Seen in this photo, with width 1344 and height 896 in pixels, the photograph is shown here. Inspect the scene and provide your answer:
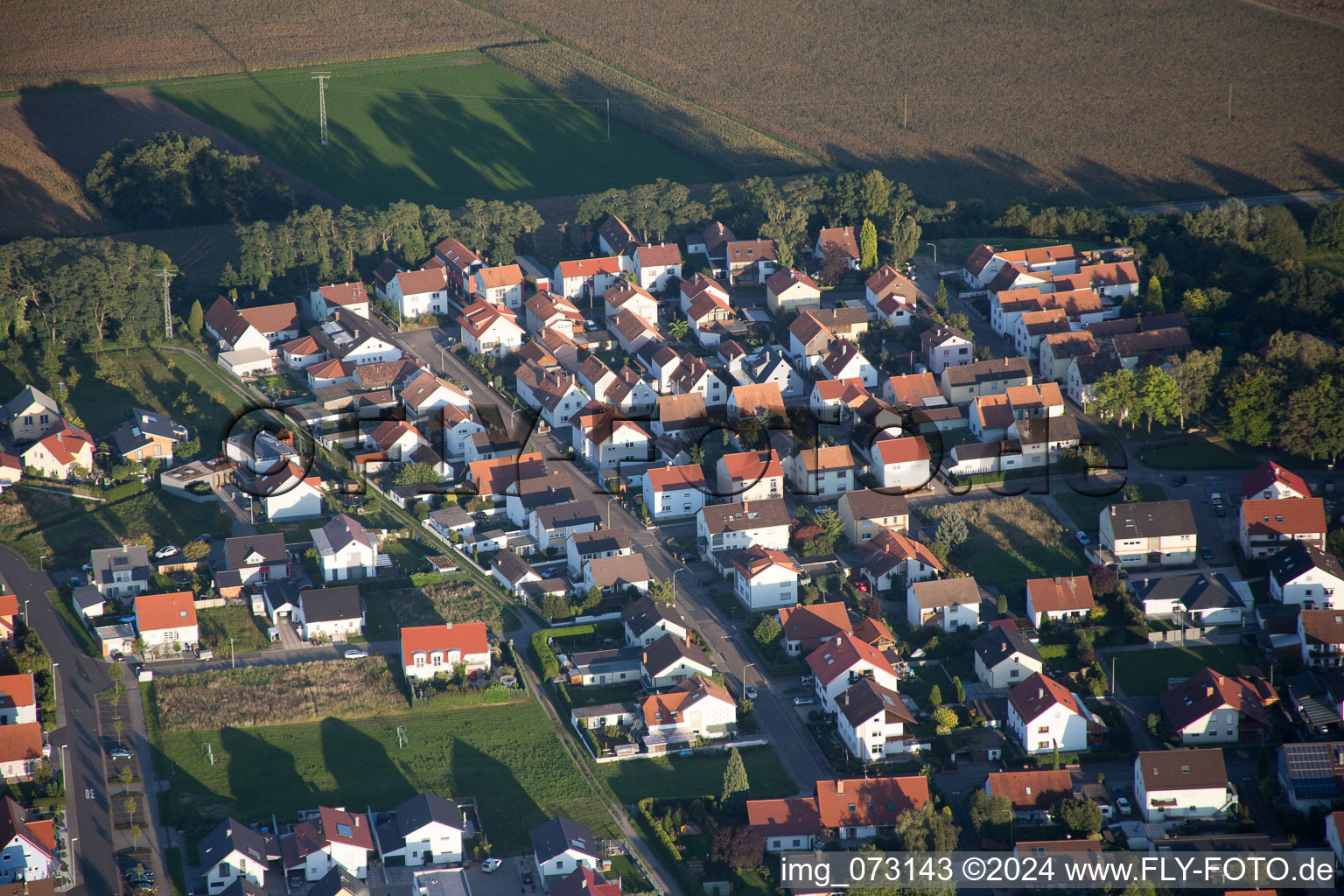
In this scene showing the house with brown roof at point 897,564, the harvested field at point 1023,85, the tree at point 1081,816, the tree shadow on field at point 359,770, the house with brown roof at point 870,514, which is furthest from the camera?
the harvested field at point 1023,85

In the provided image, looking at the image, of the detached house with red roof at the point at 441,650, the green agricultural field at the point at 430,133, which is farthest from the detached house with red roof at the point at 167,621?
the green agricultural field at the point at 430,133

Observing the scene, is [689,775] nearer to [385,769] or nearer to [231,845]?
[385,769]

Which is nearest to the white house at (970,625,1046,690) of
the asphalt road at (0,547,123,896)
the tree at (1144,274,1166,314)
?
the asphalt road at (0,547,123,896)

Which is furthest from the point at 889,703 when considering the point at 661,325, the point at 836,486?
the point at 661,325

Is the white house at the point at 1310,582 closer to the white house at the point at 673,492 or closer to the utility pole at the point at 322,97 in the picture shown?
the white house at the point at 673,492

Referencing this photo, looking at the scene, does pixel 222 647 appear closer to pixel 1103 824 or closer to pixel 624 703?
pixel 624 703

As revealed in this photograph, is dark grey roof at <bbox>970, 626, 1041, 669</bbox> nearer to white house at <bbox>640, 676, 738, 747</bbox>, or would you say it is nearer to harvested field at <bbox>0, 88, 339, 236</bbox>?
white house at <bbox>640, 676, 738, 747</bbox>

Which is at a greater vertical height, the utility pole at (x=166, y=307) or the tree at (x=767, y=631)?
the utility pole at (x=166, y=307)
